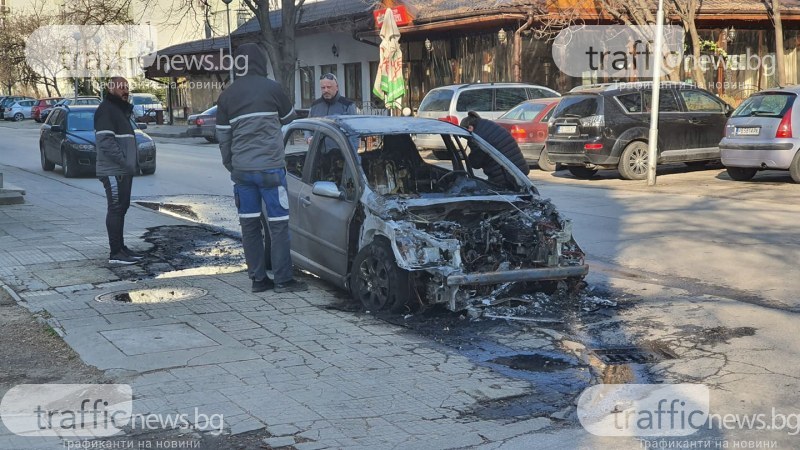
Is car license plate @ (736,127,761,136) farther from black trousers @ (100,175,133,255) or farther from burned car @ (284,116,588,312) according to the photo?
black trousers @ (100,175,133,255)

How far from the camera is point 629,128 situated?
17.9 meters

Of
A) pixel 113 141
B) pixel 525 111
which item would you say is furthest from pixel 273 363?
pixel 525 111

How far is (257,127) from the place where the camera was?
8.07m

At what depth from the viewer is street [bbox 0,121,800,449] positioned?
5.41 meters

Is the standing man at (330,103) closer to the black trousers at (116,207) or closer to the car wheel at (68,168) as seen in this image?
the black trousers at (116,207)

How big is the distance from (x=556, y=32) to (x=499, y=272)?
22.1 meters

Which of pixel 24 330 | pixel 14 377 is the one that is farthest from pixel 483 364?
pixel 24 330

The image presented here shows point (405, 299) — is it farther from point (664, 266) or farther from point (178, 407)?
point (664, 266)

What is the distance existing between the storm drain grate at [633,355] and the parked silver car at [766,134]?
10342 millimetres

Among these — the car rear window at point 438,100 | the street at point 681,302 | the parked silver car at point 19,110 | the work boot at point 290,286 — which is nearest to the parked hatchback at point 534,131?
the car rear window at point 438,100

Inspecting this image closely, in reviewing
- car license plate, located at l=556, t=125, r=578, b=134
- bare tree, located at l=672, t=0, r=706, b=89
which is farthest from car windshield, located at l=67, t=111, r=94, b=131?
bare tree, located at l=672, t=0, r=706, b=89

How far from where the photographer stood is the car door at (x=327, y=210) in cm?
805

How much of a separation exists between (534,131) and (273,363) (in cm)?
1470

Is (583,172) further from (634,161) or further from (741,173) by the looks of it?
(741,173)
